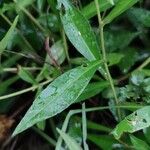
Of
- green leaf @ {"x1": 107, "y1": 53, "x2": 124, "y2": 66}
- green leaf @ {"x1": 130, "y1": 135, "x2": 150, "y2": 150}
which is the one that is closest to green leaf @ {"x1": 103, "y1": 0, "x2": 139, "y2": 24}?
green leaf @ {"x1": 107, "y1": 53, "x2": 124, "y2": 66}

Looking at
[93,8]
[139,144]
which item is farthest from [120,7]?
[139,144]

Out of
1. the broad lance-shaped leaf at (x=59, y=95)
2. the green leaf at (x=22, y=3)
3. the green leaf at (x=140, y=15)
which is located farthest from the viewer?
the green leaf at (x=140, y=15)

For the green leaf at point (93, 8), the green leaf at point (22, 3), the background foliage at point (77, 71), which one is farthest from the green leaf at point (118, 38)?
the green leaf at point (22, 3)

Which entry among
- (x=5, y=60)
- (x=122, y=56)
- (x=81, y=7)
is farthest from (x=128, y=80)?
(x=5, y=60)

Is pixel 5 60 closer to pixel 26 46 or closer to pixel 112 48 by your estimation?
→ pixel 26 46

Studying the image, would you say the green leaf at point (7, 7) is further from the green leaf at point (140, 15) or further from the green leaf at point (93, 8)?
the green leaf at point (140, 15)

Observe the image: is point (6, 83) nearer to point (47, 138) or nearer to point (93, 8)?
point (47, 138)

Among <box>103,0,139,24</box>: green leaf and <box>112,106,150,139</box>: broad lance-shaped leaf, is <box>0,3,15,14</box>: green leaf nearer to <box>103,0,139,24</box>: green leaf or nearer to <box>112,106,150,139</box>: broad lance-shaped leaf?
<box>103,0,139,24</box>: green leaf
